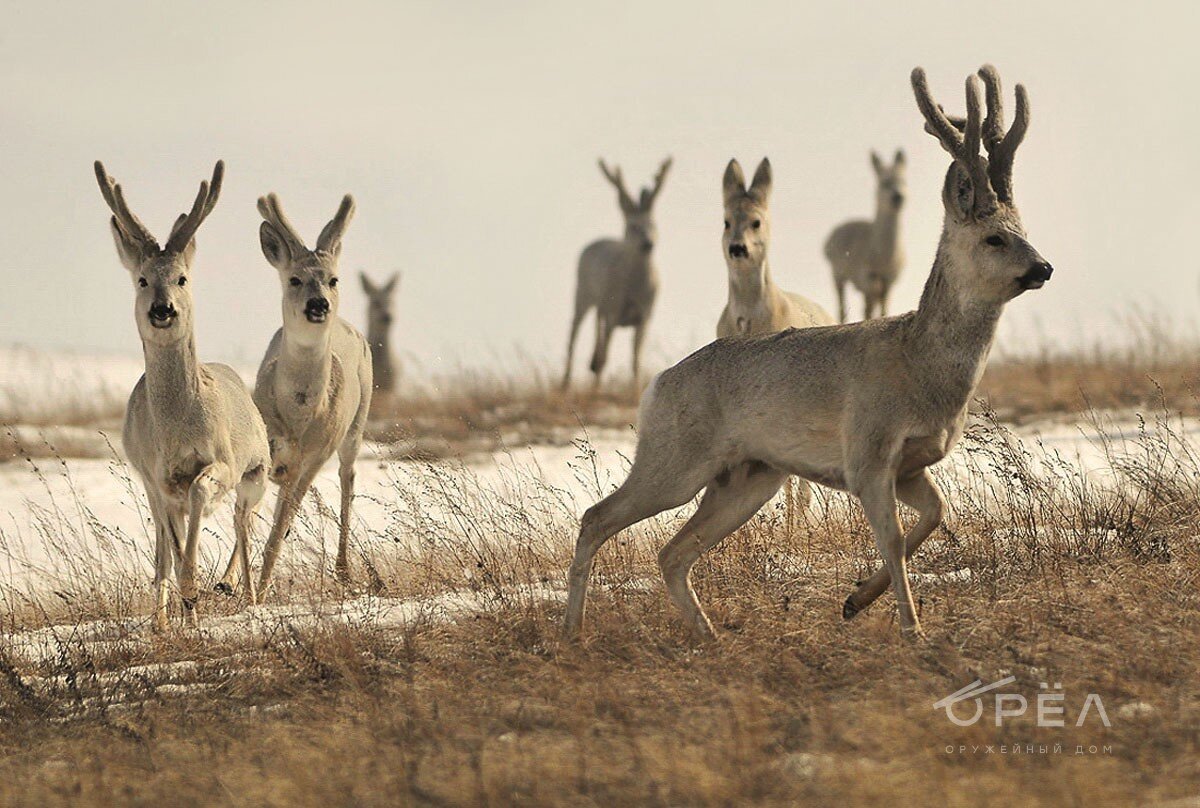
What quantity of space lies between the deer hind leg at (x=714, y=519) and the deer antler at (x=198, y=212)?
11.3 feet

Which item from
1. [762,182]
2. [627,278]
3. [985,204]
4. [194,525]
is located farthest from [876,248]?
[985,204]

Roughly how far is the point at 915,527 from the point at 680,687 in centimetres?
143

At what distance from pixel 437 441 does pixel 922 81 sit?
9347mm

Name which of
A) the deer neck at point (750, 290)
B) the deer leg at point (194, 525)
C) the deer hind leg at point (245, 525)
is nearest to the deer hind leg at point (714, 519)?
the deer leg at point (194, 525)

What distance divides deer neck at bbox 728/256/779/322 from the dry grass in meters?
2.52

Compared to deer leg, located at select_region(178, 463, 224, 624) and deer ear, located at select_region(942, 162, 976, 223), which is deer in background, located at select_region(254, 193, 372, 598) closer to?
deer leg, located at select_region(178, 463, 224, 624)

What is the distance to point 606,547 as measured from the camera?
8.95 meters

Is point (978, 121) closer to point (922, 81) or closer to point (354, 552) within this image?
point (922, 81)

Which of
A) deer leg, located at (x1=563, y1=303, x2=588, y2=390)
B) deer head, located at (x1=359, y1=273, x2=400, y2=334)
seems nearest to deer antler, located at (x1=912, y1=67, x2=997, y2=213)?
deer leg, located at (x1=563, y1=303, x2=588, y2=390)

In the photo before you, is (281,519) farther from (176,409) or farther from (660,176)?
(660,176)

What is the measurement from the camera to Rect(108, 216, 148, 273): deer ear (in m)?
9.07

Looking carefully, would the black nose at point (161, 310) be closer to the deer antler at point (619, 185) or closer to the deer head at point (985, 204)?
the deer head at point (985, 204)

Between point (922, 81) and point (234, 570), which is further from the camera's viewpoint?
point (234, 570)

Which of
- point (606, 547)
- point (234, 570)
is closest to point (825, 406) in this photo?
point (606, 547)
